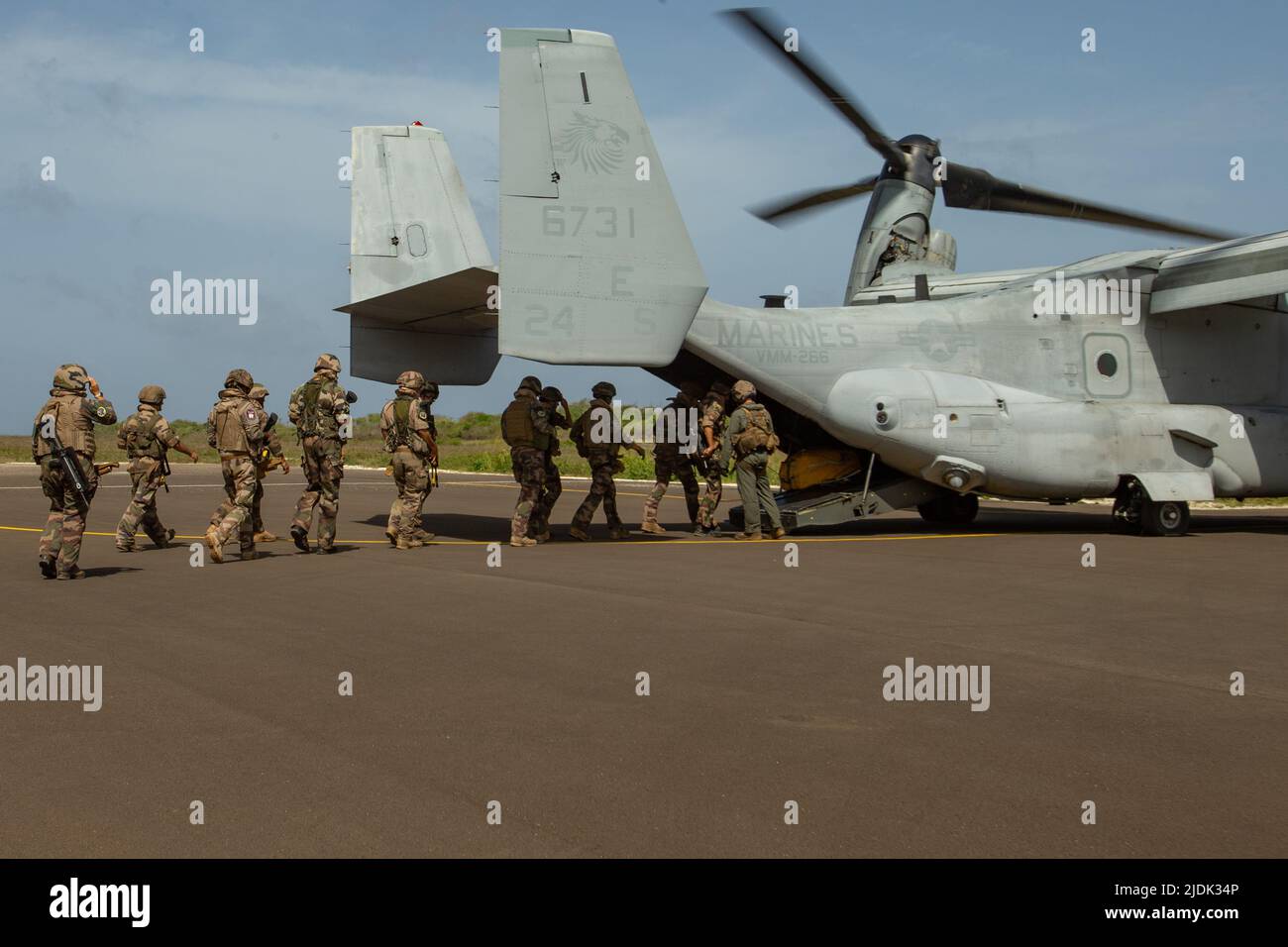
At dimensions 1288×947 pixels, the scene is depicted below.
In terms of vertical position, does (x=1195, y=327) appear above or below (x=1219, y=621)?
above

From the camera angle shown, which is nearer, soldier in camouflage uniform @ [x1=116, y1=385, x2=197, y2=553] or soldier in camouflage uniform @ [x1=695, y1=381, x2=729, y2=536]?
soldier in camouflage uniform @ [x1=116, y1=385, x2=197, y2=553]

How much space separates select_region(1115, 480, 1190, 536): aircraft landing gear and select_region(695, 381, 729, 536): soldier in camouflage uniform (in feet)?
17.9

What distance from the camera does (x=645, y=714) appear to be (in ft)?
18.6

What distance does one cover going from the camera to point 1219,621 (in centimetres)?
839

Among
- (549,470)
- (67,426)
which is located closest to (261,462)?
(67,426)

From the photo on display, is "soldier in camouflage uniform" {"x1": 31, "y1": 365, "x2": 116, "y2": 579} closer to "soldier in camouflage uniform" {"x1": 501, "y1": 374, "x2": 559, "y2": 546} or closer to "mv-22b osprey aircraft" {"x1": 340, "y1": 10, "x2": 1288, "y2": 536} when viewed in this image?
"mv-22b osprey aircraft" {"x1": 340, "y1": 10, "x2": 1288, "y2": 536}

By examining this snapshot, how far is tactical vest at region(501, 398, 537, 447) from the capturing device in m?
13.7

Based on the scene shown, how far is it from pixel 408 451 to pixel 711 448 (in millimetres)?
3988

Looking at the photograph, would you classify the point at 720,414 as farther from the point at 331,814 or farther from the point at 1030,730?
the point at 331,814

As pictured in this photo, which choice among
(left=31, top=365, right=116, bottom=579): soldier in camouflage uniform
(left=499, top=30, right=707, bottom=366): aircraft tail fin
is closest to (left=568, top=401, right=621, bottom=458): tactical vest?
(left=499, top=30, right=707, bottom=366): aircraft tail fin

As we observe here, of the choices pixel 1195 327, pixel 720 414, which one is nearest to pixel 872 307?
pixel 720 414

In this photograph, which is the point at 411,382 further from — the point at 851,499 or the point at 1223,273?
the point at 1223,273
